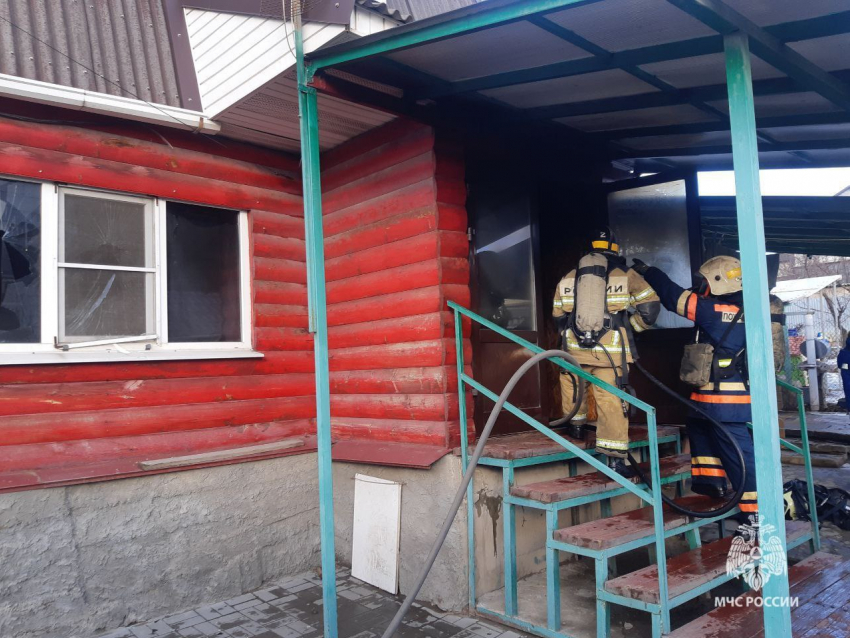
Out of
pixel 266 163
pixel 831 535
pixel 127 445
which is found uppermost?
pixel 266 163

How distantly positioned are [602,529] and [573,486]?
42 cm

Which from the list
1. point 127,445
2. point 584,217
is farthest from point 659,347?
point 127,445

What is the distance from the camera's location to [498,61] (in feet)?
12.3

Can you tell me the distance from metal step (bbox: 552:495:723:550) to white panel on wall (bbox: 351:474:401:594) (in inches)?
56.7

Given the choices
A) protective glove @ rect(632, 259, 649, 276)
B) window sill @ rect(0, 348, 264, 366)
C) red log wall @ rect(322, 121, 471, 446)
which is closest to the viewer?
window sill @ rect(0, 348, 264, 366)

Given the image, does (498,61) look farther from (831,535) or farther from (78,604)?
(831,535)

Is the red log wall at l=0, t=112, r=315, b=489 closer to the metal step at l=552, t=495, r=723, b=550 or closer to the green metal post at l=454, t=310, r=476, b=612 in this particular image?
the green metal post at l=454, t=310, r=476, b=612

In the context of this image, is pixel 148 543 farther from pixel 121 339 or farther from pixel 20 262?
pixel 20 262

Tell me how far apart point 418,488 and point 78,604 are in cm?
237

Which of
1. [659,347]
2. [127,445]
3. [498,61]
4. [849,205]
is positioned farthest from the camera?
[849,205]

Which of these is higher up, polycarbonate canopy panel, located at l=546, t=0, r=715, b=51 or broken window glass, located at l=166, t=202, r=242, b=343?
polycarbonate canopy panel, located at l=546, t=0, r=715, b=51

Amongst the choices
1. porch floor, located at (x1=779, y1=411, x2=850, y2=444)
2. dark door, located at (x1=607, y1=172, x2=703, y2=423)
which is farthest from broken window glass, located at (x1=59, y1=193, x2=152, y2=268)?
porch floor, located at (x1=779, y1=411, x2=850, y2=444)

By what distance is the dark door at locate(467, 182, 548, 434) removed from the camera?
4.96 meters

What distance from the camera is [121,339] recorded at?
457 cm
